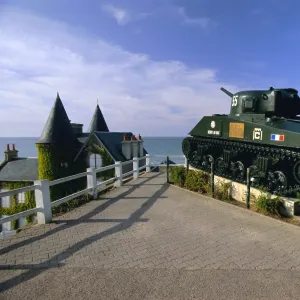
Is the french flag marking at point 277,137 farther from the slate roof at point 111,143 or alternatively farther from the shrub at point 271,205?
the slate roof at point 111,143

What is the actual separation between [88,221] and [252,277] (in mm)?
4127

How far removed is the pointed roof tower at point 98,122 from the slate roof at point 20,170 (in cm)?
914

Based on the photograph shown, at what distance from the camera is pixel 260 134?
8.09 m

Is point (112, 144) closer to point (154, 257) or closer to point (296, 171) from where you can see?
point (296, 171)

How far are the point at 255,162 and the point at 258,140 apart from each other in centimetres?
92

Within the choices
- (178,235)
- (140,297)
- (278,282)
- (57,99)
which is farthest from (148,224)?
(57,99)

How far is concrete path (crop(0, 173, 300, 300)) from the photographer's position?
3623 millimetres

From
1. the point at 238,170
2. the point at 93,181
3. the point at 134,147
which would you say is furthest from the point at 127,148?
the point at 238,170

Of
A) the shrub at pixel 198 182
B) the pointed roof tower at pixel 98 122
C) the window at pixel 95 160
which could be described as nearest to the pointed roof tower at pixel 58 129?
the window at pixel 95 160

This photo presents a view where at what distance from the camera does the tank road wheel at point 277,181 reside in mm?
7567

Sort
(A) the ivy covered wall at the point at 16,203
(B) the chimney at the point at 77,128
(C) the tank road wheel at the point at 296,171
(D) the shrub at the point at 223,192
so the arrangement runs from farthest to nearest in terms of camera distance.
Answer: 1. (B) the chimney at the point at 77,128
2. (A) the ivy covered wall at the point at 16,203
3. (D) the shrub at the point at 223,192
4. (C) the tank road wheel at the point at 296,171

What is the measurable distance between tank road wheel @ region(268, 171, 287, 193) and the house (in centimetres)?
1242

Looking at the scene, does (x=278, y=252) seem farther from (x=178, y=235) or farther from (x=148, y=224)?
(x=148, y=224)

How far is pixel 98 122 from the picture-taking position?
3350cm
